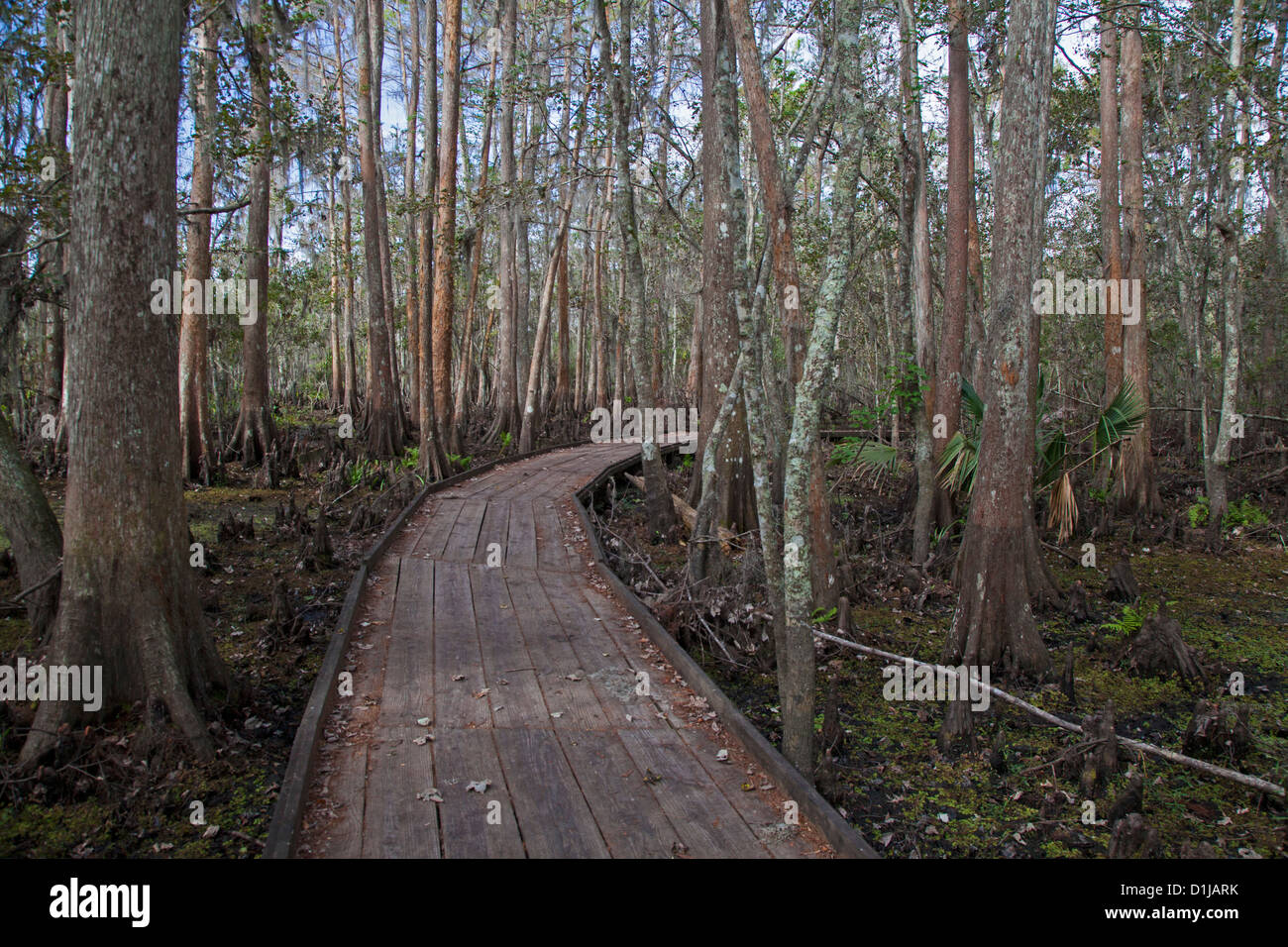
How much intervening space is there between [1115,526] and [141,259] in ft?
35.2

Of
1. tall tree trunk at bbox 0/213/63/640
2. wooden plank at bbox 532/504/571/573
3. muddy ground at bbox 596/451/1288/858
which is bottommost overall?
muddy ground at bbox 596/451/1288/858

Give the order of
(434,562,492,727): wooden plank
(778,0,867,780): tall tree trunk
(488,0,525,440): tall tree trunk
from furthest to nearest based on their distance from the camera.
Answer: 1. (488,0,525,440): tall tree trunk
2. (434,562,492,727): wooden plank
3. (778,0,867,780): tall tree trunk

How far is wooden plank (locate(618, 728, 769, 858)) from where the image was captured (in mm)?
Result: 3148

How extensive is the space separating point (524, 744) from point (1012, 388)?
4.40 metres

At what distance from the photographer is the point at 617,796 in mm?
3477

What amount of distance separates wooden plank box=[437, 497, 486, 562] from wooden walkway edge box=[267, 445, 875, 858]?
89 cm

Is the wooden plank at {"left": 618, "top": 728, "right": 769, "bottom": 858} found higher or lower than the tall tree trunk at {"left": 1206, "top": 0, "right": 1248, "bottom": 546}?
lower

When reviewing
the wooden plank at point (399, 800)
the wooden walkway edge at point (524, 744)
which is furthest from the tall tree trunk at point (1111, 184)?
the wooden plank at point (399, 800)

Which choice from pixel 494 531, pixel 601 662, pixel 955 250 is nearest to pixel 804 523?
pixel 601 662

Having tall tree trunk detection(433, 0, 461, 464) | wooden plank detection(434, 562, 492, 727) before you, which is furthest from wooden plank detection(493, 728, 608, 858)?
tall tree trunk detection(433, 0, 461, 464)

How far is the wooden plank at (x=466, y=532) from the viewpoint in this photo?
7981 millimetres

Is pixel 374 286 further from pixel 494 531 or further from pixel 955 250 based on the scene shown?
pixel 955 250

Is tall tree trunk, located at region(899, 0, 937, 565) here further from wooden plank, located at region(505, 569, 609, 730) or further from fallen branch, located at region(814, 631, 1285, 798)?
wooden plank, located at region(505, 569, 609, 730)
